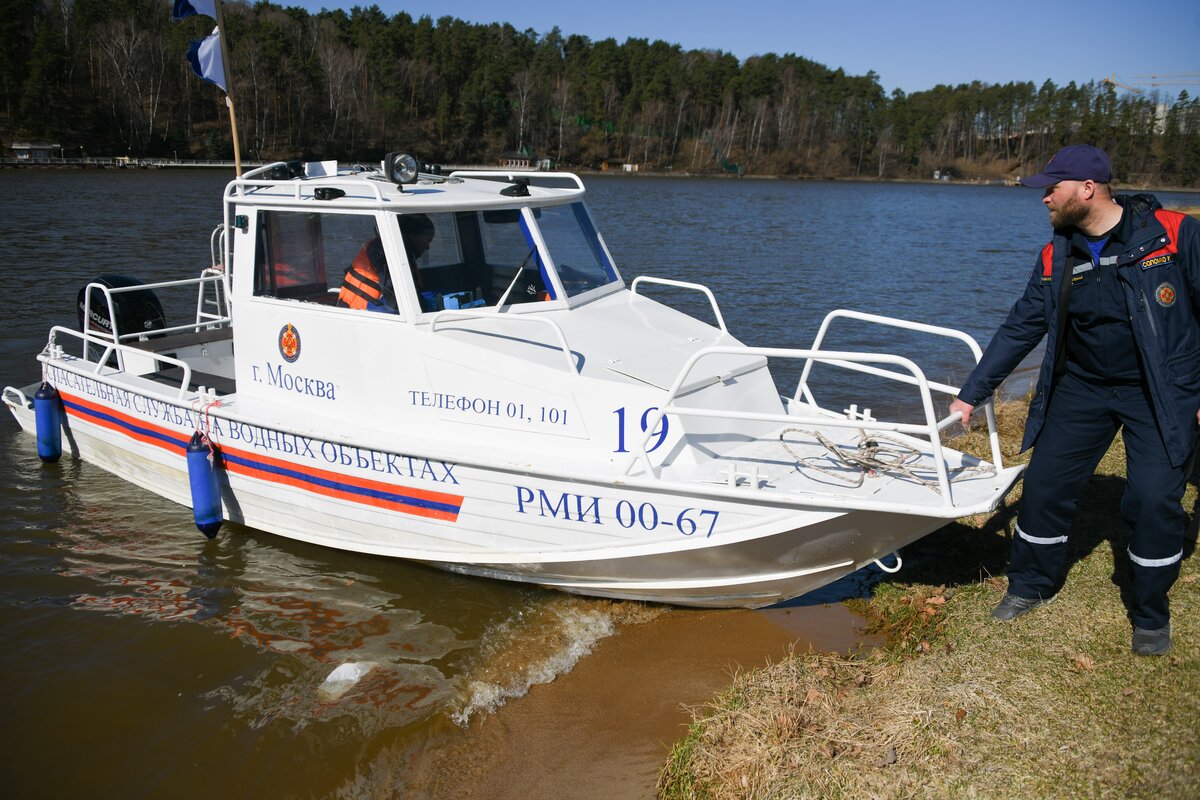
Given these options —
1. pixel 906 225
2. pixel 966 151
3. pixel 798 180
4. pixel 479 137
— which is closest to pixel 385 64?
pixel 479 137

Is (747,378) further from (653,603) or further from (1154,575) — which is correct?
(1154,575)

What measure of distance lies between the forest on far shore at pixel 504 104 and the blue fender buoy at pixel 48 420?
59.7 metres

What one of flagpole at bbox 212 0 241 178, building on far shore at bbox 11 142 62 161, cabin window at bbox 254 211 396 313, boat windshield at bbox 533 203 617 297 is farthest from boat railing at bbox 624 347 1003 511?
building on far shore at bbox 11 142 62 161

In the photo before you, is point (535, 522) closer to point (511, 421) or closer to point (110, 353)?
point (511, 421)

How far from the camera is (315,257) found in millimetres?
6562

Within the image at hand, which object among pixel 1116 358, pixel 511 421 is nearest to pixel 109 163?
pixel 511 421

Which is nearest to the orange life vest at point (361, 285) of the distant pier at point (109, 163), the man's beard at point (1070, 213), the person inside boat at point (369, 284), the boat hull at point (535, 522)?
the person inside boat at point (369, 284)

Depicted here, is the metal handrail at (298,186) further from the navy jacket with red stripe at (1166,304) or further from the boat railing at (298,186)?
the navy jacket with red stripe at (1166,304)

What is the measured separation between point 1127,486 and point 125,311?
8.38 metres

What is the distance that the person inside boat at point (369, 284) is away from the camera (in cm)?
608

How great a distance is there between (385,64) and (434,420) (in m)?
82.6

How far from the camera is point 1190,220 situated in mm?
3904

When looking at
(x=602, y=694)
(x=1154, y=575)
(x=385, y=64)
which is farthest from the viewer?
(x=385, y=64)

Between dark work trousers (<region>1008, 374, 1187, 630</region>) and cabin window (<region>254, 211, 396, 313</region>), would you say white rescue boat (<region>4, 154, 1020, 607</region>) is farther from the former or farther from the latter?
dark work trousers (<region>1008, 374, 1187, 630</region>)
